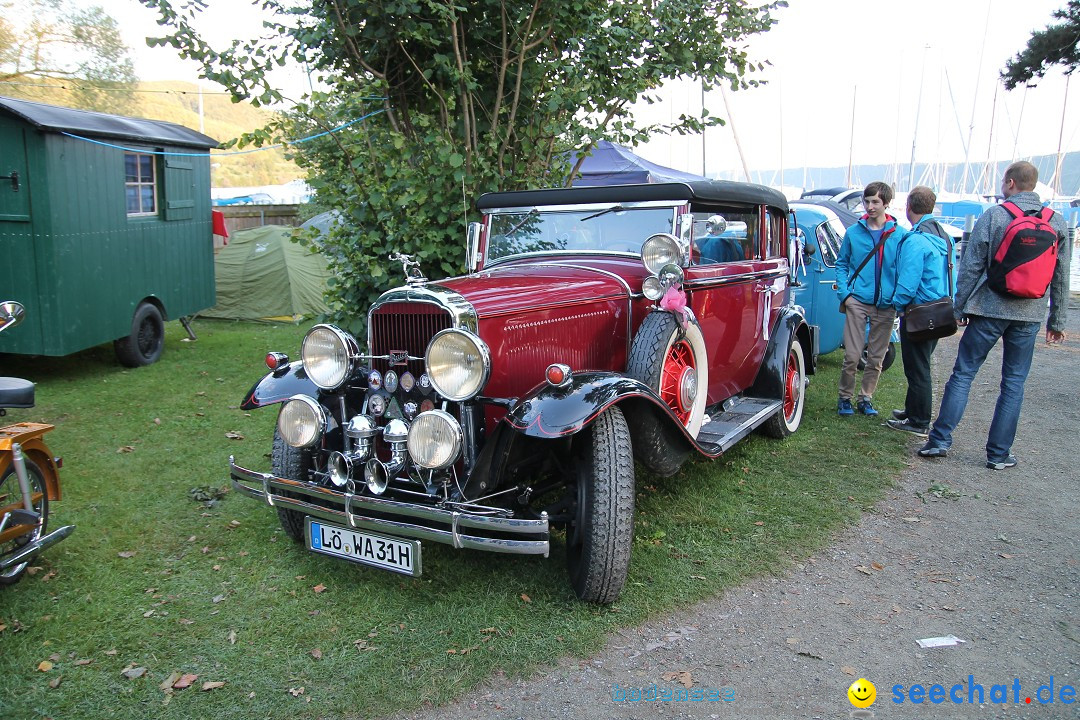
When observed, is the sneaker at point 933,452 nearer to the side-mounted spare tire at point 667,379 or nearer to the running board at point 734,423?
the running board at point 734,423

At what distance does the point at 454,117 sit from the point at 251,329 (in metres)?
6.32

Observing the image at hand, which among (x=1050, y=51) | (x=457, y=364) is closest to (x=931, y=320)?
(x=457, y=364)

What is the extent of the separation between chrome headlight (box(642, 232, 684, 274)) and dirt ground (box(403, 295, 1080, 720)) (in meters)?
1.73

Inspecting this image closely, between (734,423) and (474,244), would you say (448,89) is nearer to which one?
(474,244)

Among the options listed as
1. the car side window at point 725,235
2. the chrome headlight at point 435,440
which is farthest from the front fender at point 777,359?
the chrome headlight at point 435,440

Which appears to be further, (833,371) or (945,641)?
(833,371)

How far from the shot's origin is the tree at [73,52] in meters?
16.7

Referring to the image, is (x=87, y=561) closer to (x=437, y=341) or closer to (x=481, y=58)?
(x=437, y=341)

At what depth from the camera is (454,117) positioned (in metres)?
6.11

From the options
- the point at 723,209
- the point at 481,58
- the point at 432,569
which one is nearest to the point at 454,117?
the point at 481,58

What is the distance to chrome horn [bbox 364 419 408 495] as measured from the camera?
10.9 feet

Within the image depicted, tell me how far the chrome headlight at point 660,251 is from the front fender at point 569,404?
0.94 meters

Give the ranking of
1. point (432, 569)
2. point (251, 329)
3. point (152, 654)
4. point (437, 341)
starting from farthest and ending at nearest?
point (251, 329) → point (432, 569) → point (437, 341) → point (152, 654)

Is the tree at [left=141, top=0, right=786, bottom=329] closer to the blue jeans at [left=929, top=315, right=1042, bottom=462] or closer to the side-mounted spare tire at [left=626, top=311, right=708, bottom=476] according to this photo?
the side-mounted spare tire at [left=626, top=311, right=708, bottom=476]
